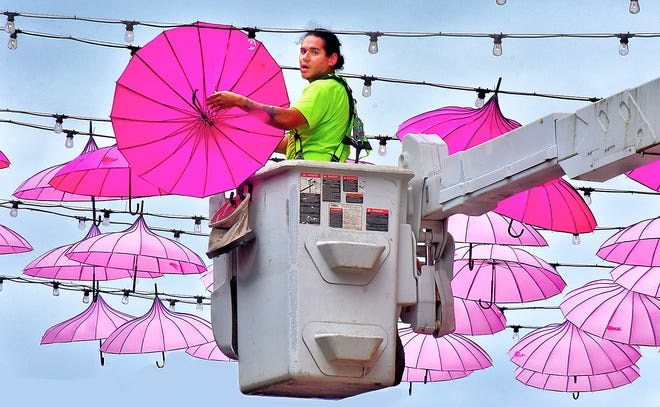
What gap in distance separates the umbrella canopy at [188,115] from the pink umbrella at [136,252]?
8.07 meters

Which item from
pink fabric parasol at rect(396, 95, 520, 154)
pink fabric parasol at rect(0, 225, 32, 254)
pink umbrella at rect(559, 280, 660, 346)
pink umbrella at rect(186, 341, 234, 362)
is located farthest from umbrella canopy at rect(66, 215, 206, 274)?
pink umbrella at rect(559, 280, 660, 346)

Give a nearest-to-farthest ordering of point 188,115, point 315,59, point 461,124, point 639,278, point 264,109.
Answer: point 264,109, point 188,115, point 315,59, point 461,124, point 639,278

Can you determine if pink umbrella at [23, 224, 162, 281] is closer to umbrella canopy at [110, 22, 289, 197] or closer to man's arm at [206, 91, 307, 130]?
umbrella canopy at [110, 22, 289, 197]

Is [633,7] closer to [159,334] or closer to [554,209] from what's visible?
[554,209]

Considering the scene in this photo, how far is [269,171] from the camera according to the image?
10.5m

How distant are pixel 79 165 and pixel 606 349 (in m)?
8.16

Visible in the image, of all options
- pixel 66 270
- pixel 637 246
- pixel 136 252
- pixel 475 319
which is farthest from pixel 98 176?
pixel 475 319

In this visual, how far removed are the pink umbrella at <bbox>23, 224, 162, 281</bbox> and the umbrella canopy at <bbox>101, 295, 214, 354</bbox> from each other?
28.5 inches

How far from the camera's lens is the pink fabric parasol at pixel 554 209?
15.0 m

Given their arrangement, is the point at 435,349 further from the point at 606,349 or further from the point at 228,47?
the point at 228,47

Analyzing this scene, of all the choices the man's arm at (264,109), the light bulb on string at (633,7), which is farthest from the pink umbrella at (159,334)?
the man's arm at (264,109)

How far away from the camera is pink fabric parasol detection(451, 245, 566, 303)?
19.8m

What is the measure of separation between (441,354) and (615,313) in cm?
292

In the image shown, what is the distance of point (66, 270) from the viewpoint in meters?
21.5
